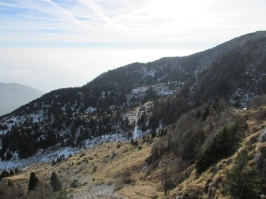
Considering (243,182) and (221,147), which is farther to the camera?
(221,147)

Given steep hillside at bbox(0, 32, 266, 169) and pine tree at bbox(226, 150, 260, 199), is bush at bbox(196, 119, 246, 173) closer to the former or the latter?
pine tree at bbox(226, 150, 260, 199)

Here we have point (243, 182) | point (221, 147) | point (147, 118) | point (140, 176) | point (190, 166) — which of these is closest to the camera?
point (243, 182)

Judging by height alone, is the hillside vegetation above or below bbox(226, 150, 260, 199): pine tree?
below

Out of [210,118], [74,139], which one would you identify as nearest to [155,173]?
[210,118]

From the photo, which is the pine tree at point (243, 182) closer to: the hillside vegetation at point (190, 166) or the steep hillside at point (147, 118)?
the hillside vegetation at point (190, 166)

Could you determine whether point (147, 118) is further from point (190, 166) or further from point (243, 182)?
point (243, 182)

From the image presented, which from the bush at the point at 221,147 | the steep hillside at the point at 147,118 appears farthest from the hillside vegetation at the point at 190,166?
the steep hillside at the point at 147,118

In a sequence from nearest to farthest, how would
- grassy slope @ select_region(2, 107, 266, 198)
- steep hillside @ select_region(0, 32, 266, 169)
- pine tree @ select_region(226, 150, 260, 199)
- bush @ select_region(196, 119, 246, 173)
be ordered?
pine tree @ select_region(226, 150, 260, 199)
grassy slope @ select_region(2, 107, 266, 198)
bush @ select_region(196, 119, 246, 173)
steep hillside @ select_region(0, 32, 266, 169)

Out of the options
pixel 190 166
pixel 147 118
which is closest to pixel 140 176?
pixel 190 166

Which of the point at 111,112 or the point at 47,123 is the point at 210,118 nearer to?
the point at 111,112

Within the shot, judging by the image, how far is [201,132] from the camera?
4775 centimetres

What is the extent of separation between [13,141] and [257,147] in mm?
172890

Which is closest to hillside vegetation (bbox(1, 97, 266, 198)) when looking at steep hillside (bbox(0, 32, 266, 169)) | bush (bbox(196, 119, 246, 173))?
bush (bbox(196, 119, 246, 173))

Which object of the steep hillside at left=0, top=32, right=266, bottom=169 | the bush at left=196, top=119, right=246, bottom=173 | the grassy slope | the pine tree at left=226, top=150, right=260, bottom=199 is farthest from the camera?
the steep hillside at left=0, top=32, right=266, bottom=169
